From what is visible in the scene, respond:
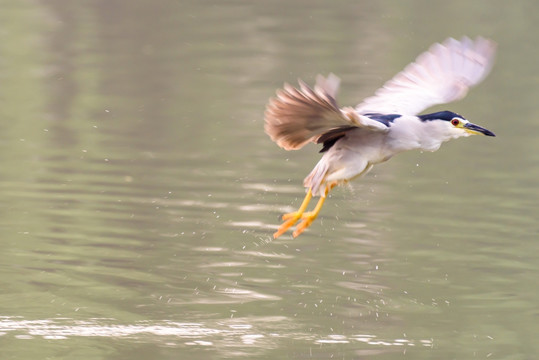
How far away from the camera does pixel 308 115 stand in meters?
6.74

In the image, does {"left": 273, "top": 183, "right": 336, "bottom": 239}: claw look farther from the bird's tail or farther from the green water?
the green water

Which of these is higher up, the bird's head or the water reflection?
the bird's head

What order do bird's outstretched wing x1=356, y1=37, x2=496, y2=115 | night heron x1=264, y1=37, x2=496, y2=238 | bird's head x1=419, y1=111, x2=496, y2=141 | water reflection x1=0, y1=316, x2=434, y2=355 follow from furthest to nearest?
bird's outstretched wing x1=356, y1=37, x2=496, y2=115 < bird's head x1=419, y1=111, x2=496, y2=141 < water reflection x1=0, y1=316, x2=434, y2=355 < night heron x1=264, y1=37, x2=496, y2=238

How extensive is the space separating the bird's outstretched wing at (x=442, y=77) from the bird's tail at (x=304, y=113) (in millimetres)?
1144

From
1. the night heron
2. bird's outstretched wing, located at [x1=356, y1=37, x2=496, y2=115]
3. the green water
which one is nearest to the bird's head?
the night heron

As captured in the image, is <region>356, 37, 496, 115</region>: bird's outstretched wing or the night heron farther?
<region>356, 37, 496, 115</region>: bird's outstretched wing

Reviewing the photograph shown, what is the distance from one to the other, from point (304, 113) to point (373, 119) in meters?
0.69

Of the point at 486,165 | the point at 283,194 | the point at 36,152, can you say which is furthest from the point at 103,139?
the point at 486,165

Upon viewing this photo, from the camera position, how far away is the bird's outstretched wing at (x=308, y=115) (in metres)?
6.38

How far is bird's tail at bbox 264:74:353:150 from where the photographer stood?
20.9ft

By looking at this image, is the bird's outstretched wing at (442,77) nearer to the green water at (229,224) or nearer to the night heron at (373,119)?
the night heron at (373,119)

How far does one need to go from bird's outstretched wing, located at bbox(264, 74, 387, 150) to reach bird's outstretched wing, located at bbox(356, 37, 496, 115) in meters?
1.06

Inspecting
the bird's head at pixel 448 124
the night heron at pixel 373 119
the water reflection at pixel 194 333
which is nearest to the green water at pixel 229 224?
the water reflection at pixel 194 333

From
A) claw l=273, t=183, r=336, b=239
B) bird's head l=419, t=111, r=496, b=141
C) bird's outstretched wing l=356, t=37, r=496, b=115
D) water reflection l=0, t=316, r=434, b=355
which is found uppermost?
bird's outstretched wing l=356, t=37, r=496, b=115
